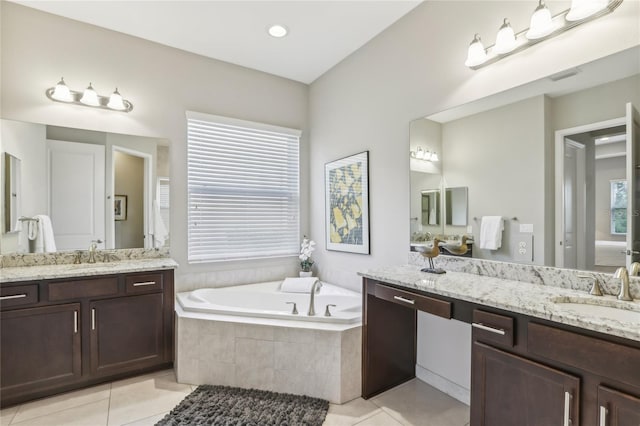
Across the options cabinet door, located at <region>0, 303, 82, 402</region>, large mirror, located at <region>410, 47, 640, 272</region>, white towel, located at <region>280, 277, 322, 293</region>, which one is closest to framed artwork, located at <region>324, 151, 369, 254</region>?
white towel, located at <region>280, 277, 322, 293</region>

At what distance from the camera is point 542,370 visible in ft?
4.20

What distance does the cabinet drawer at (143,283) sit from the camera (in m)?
2.41

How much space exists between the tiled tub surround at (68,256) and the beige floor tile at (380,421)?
2.19 meters

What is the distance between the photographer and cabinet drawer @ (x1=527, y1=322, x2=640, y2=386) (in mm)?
1047

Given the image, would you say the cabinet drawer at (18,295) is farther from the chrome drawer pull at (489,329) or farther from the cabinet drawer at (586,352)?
the cabinet drawer at (586,352)

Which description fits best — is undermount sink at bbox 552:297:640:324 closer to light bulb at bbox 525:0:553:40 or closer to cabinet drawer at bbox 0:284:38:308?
light bulb at bbox 525:0:553:40

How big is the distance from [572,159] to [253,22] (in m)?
2.47

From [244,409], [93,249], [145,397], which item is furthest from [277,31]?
[145,397]

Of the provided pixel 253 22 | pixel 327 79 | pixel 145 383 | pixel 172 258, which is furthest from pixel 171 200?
pixel 327 79

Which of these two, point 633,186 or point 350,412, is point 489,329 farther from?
point 350,412

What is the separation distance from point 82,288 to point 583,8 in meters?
3.39

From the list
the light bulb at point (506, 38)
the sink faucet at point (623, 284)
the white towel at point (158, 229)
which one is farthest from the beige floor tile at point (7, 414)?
the light bulb at point (506, 38)

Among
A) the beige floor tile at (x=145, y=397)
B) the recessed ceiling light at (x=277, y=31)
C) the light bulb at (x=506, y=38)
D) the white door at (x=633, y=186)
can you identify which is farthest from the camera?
the recessed ceiling light at (x=277, y=31)

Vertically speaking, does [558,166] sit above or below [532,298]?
above
